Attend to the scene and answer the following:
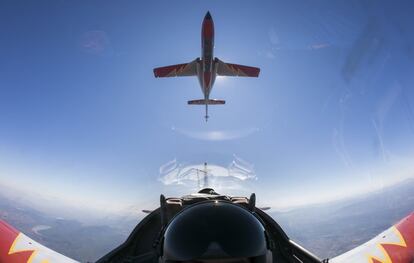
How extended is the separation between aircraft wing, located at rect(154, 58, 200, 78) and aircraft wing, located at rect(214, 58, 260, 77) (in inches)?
132

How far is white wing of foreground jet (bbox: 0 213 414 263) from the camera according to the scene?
12.6ft

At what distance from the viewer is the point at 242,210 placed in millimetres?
2473

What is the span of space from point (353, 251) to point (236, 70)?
32.7m

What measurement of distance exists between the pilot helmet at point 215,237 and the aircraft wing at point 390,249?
2.96 m

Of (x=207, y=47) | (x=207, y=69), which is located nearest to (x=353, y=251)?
(x=207, y=47)

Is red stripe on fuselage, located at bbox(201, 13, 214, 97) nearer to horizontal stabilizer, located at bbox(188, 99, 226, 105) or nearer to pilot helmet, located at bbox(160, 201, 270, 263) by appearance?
horizontal stabilizer, located at bbox(188, 99, 226, 105)

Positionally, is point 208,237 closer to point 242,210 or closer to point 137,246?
point 242,210

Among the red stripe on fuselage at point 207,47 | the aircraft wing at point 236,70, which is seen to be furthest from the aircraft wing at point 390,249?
the aircraft wing at point 236,70

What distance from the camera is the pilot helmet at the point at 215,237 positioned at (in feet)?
6.84

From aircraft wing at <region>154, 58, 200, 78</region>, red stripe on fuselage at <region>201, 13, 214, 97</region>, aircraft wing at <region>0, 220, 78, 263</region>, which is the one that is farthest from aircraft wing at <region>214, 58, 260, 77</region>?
aircraft wing at <region>0, 220, 78, 263</region>

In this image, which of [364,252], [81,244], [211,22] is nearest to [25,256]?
[364,252]

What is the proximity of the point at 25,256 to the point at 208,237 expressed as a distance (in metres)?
3.38

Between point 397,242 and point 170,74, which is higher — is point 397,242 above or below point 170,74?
below

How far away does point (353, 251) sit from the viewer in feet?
15.2
